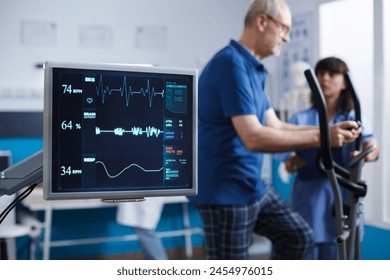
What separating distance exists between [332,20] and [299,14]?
0.51 feet

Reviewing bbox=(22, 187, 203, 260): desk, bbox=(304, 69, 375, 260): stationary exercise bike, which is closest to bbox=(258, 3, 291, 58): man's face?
bbox=(304, 69, 375, 260): stationary exercise bike

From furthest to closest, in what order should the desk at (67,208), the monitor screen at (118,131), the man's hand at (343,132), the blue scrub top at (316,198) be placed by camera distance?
the desk at (67,208), the blue scrub top at (316,198), the man's hand at (343,132), the monitor screen at (118,131)

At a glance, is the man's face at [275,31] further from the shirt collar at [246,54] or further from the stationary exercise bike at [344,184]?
the stationary exercise bike at [344,184]

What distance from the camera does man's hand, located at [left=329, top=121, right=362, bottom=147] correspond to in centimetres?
132

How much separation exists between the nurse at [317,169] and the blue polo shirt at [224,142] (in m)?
0.49

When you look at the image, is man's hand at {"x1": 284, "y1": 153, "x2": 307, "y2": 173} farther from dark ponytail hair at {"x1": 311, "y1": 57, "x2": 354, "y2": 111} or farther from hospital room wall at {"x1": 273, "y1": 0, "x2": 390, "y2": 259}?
hospital room wall at {"x1": 273, "y1": 0, "x2": 390, "y2": 259}

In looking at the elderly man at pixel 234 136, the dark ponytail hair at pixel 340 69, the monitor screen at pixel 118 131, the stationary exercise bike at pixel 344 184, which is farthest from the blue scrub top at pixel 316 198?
the monitor screen at pixel 118 131

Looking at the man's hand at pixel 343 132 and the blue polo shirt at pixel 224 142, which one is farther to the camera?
the blue polo shirt at pixel 224 142

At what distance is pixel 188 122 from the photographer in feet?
3.08

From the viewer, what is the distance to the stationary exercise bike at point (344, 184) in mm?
1375

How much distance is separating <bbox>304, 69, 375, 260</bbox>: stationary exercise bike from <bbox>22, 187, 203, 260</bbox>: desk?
130 cm
